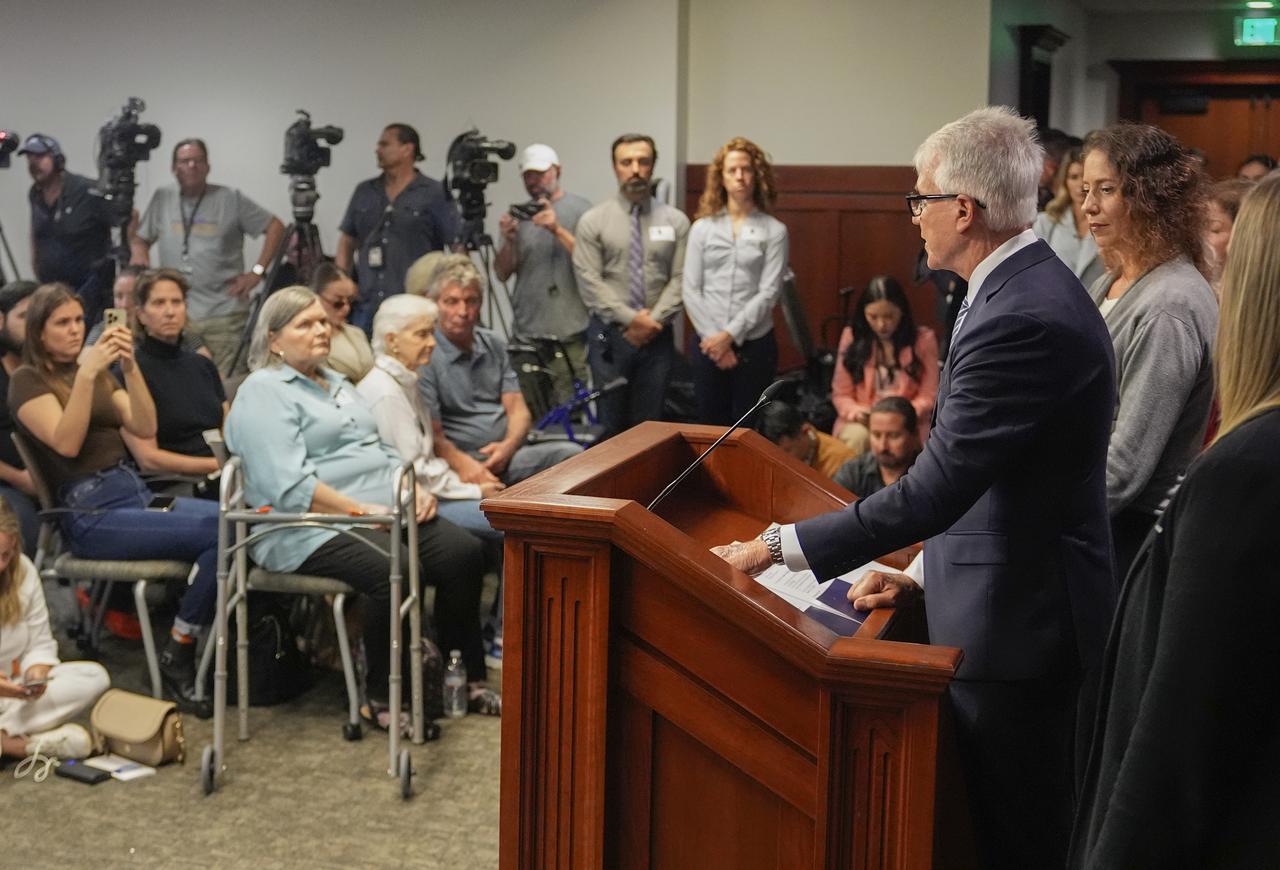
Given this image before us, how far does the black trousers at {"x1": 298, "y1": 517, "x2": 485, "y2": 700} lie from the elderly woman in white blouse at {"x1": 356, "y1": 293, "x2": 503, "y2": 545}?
228 mm

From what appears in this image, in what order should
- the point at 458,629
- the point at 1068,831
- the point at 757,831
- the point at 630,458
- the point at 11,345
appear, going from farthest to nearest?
the point at 11,345 < the point at 458,629 < the point at 630,458 < the point at 1068,831 < the point at 757,831

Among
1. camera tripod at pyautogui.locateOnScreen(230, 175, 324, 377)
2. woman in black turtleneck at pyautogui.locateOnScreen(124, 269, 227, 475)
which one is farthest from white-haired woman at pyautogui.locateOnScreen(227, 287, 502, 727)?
camera tripod at pyautogui.locateOnScreen(230, 175, 324, 377)

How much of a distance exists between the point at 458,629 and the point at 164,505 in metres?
0.92

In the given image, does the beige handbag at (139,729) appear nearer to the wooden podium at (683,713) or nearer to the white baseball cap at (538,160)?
the wooden podium at (683,713)

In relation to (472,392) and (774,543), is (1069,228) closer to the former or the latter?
(472,392)

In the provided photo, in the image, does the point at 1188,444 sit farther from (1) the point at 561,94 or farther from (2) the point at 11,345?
(1) the point at 561,94

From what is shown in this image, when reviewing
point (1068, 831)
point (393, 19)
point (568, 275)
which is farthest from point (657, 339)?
point (1068, 831)

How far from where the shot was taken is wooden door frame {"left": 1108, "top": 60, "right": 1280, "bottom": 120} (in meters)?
10.5

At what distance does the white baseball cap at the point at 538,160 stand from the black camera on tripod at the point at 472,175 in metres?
0.21

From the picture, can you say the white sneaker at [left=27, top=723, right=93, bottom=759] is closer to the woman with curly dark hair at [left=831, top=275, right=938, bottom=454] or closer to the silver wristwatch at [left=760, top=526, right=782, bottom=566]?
the silver wristwatch at [left=760, top=526, right=782, bottom=566]

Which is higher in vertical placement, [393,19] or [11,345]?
[393,19]

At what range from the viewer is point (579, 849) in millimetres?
1636

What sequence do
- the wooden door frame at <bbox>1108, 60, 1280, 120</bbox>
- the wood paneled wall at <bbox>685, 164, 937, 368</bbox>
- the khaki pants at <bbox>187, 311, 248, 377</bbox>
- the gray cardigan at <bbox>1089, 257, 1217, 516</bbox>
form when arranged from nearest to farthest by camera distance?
the gray cardigan at <bbox>1089, 257, 1217, 516</bbox>, the khaki pants at <bbox>187, 311, 248, 377</bbox>, the wood paneled wall at <bbox>685, 164, 937, 368</bbox>, the wooden door frame at <bbox>1108, 60, 1280, 120</bbox>

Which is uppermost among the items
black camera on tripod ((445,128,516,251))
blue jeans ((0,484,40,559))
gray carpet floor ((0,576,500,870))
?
black camera on tripod ((445,128,516,251))
